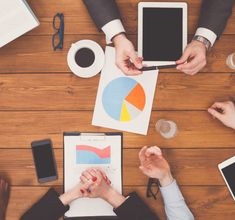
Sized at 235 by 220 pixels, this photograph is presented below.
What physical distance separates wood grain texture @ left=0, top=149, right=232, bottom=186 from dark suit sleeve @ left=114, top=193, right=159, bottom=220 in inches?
2.5

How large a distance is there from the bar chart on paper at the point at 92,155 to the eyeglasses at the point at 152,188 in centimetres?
17

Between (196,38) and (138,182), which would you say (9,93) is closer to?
(138,182)

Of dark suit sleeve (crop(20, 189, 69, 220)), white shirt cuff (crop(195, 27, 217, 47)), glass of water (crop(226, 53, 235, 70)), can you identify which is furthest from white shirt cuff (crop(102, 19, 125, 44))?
dark suit sleeve (crop(20, 189, 69, 220))

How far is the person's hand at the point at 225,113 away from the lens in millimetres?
1338

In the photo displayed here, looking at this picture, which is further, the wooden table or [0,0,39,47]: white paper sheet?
the wooden table

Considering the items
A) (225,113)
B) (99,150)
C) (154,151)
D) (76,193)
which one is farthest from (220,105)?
(76,193)

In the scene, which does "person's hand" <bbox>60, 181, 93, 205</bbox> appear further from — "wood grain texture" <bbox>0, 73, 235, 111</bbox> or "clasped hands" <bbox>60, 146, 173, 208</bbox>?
"wood grain texture" <bbox>0, 73, 235, 111</bbox>

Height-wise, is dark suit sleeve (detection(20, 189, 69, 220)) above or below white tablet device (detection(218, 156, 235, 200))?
below

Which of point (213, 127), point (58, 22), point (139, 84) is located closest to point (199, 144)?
point (213, 127)

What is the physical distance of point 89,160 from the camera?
136cm

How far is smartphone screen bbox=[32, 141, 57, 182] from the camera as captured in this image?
1.35 meters

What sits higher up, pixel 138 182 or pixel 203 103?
pixel 203 103

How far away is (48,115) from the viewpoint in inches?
53.9

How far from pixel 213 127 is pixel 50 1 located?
2.59 feet
